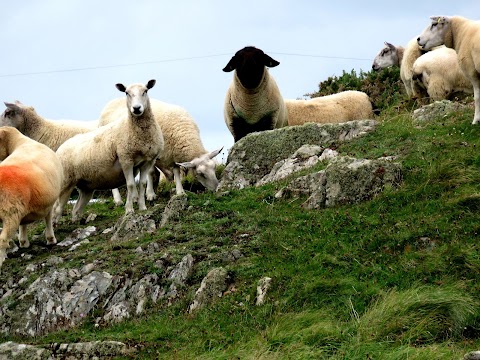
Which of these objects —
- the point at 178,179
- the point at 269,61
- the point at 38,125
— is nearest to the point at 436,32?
the point at 269,61

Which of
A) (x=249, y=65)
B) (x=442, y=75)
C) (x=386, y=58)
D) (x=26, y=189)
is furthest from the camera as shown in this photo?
(x=386, y=58)

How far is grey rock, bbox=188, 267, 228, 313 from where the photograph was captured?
980cm

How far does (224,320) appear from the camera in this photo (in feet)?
30.2

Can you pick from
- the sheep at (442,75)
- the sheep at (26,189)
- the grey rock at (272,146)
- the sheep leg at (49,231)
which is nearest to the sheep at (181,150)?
the grey rock at (272,146)

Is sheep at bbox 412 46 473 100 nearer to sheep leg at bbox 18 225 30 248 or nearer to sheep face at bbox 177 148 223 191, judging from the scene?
sheep face at bbox 177 148 223 191

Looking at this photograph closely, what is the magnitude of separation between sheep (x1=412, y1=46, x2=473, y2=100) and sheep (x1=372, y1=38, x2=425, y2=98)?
27.9 inches

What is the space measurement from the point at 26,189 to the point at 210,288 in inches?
146

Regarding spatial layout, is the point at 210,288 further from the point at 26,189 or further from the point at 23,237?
the point at 23,237

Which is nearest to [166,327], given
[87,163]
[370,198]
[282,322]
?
[282,322]

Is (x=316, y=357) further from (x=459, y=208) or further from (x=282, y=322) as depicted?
(x=459, y=208)

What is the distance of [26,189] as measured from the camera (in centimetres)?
1209

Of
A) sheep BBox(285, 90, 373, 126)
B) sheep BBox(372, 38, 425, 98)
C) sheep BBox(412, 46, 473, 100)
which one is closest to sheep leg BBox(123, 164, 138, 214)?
sheep BBox(285, 90, 373, 126)

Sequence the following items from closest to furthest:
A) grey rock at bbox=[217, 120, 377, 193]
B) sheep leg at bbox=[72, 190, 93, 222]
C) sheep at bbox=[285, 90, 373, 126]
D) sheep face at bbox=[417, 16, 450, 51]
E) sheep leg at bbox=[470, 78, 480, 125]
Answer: sheep leg at bbox=[470, 78, 480, 125] < sheep face at bbox=[417, 16, 450, 51] < grey rock at bbox=[217, 120, 377, 193] < sheep leg at bbox=[72, 190, 93, 222] < sheep at bbox=[285, 90, 373, 126]

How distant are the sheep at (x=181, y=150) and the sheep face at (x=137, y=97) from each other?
6.89 feet
